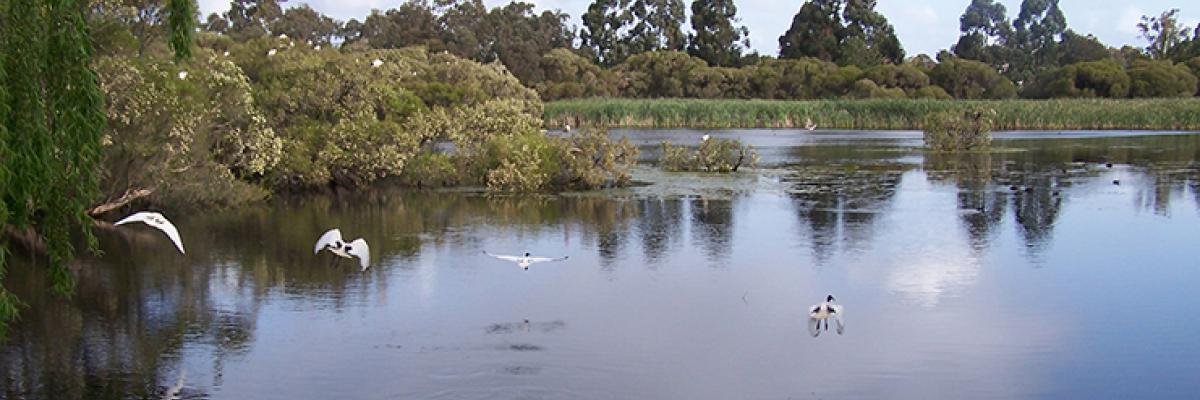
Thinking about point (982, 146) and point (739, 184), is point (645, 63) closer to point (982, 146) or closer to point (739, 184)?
point (982, 146)

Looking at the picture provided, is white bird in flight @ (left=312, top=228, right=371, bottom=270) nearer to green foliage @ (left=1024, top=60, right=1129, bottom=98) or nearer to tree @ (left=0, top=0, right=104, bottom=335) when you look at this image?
tree @ (left=0, top=0, right=104, bottom=335)

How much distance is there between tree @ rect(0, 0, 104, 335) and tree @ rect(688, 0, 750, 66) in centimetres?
9657

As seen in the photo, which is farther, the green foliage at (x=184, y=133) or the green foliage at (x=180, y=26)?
the green foliage at (x=184, y=133)

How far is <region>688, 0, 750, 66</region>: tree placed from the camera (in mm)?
104875

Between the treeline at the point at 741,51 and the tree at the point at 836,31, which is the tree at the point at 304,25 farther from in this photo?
the tree at the point at 836,31

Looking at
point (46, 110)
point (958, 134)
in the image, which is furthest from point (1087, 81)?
point (46, 110)

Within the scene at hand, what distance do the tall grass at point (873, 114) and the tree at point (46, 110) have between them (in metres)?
54.3

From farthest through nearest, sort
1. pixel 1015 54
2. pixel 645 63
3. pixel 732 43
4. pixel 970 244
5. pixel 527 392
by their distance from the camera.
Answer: pixel 1015 54
pixel 732 43
pixel 645 63
pixel 970 244
pixel 527 392

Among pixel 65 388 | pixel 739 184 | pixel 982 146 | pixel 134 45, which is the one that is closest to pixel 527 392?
pixel 65 388

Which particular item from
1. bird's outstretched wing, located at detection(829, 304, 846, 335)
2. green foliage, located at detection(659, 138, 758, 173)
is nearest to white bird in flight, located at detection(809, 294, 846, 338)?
bird's outstretched wing, located at detection(829, 304, 846, 335)

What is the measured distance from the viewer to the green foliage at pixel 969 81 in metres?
83.7

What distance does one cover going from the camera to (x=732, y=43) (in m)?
106

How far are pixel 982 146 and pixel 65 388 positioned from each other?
36.1 meters

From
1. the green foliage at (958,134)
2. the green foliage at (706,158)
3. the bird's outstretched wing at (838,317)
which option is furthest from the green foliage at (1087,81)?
the bird's outstretched wing at (838,317)
